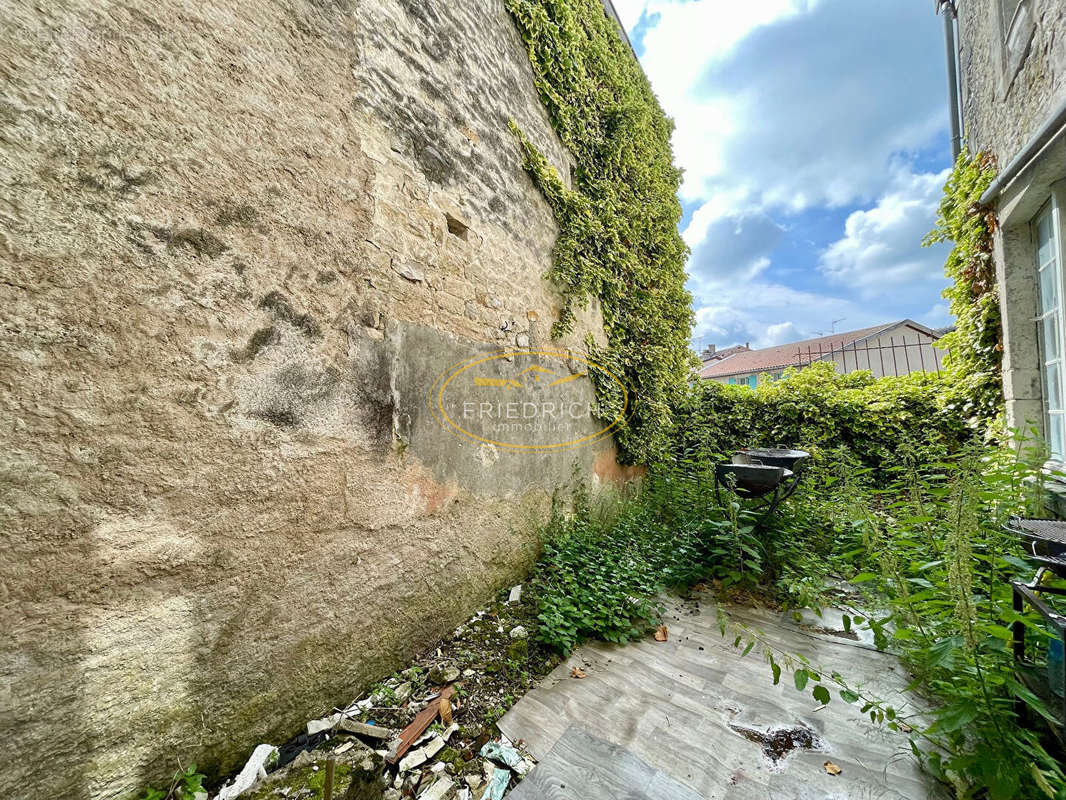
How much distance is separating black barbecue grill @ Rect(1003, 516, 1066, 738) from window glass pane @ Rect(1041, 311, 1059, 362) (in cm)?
216

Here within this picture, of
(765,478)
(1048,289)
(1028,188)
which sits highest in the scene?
(1028,188)

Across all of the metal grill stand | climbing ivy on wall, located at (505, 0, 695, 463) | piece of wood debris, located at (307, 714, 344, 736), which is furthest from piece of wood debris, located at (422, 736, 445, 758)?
climbing ivy on wall, located at (505, 0, 695, 463)

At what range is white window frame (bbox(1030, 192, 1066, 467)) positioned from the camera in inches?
108

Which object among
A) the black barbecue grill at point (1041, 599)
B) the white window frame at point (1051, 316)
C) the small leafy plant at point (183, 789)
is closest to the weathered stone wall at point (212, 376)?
the small leafy plant at point (183, 789)

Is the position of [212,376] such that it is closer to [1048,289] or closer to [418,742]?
[418,742]

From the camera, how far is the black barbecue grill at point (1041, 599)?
3.44ft

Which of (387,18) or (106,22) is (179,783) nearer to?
(106,22)

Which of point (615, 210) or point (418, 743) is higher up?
point (615, 210)

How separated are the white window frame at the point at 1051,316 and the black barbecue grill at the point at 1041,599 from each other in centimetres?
190

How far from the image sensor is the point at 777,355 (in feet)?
74.4

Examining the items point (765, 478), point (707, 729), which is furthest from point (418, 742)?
point (765, 478)

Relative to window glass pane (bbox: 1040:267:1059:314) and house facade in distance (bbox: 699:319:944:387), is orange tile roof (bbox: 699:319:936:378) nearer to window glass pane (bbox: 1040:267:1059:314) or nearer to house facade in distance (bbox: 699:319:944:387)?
house facade in distance (bbox: 699:319:944:387)

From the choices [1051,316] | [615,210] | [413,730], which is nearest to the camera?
[413,730]

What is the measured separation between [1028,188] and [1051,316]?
99cm
